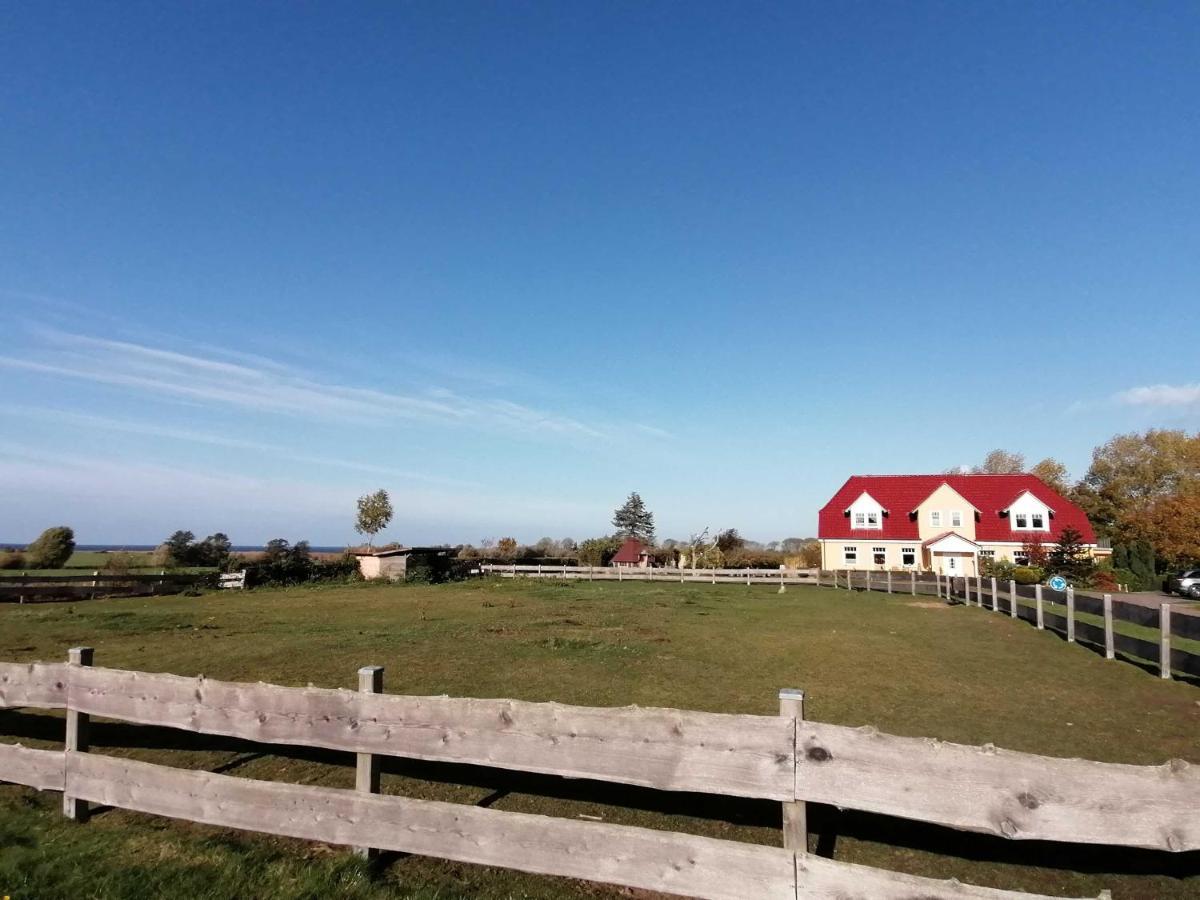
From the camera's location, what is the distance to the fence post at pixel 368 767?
14.3ft

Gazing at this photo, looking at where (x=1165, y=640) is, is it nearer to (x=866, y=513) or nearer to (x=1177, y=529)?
(x=866, y=513)

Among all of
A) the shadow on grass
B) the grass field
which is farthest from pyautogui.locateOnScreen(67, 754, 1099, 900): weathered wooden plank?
the shadow on grass

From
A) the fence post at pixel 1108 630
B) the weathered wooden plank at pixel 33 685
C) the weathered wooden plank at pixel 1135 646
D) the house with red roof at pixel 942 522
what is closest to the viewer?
the weathered wooden plank at pixel 33 685

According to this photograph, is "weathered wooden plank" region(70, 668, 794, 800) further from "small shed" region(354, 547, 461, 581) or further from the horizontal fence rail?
"small shed" region(354, 547, 461, 581)

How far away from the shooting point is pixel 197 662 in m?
11.7

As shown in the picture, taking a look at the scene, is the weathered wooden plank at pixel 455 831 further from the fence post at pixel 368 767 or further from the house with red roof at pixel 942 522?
the house with red roof at pixel 942 522

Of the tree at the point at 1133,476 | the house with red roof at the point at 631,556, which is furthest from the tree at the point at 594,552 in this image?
the tree at the point at 1133,476

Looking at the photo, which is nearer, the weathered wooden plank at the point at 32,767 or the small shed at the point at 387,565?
the weathered wooden plank at the point at 32,767

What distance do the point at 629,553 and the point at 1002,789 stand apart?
54.9 m

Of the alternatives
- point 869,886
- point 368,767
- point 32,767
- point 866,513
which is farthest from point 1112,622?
point 866,513

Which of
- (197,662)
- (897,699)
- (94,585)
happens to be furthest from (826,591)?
(94,585)

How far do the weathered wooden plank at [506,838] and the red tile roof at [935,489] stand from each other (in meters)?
49.4

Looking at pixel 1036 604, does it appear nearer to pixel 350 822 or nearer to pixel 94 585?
pixel 350 822

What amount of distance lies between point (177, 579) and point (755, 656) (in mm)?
30397
